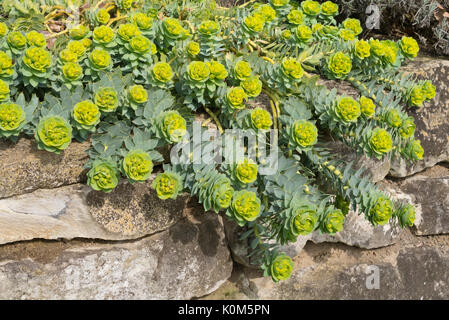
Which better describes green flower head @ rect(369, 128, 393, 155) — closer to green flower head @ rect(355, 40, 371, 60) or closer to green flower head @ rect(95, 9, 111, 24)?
green flower head @ rect(355, 40, 371, 60)

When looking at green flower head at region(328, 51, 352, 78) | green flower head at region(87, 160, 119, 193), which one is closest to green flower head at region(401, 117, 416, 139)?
green flower head at region(328, 51, 352, 78)

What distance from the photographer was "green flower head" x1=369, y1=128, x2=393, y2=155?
1547 mm

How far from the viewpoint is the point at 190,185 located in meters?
1.53

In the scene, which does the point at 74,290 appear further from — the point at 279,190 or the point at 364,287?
the point at 364,287

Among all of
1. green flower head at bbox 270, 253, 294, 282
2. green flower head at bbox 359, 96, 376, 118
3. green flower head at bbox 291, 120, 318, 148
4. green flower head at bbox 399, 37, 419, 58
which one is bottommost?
green flower head at bbox 270, 253, 294, 282

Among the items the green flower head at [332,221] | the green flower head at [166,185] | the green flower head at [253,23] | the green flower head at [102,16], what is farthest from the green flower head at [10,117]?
the green flower head at [332,221]

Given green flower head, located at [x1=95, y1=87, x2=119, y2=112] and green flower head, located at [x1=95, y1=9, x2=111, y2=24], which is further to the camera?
green flower head, located at [x1=95, y1=9, x2=111, y2=24]

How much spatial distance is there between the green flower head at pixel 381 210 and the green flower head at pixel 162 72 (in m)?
0.75

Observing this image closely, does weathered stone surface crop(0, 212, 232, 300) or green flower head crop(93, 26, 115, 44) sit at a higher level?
green flower head crop(93, 26, 115, 44)

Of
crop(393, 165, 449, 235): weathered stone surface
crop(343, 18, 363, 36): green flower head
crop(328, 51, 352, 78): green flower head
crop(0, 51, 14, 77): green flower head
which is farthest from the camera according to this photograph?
crop(393, 165, 449, 235): weathered stone surface

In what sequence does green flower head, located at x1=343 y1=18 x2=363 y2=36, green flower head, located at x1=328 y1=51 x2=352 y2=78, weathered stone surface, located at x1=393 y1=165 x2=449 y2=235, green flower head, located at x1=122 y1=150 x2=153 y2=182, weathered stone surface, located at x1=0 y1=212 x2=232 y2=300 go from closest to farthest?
green flower head, located at x1=122 y1=150 x2=153 y2=182 → weathered stone surface, located at x1=0 y1=212 x2=232 y2=300 → green flower head, located at x1=328 y1=51 x2=352 y2=78 → green flower head, located at x1=343 y1=18 x2=363 y2=36 → weathered stone surface, located at x1=393 y1=165 x2=449 y2=235

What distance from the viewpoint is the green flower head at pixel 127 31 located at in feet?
5.29

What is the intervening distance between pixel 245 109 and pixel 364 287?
944 mm

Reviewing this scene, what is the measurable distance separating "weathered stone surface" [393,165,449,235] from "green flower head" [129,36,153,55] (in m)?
1.20
